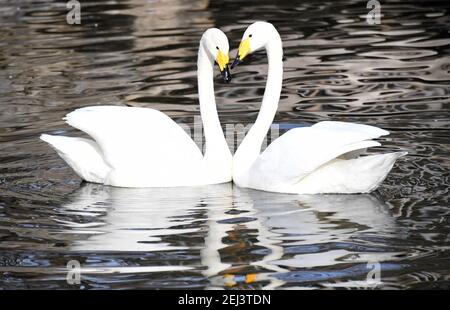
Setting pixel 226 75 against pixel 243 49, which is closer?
pixel 226 75

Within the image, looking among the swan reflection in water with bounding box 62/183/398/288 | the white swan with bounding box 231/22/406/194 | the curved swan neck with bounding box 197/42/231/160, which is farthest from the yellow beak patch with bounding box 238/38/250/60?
the swan reflection in water with bounding box 62/183/398/288

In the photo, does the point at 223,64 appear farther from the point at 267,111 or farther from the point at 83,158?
the point at 83,158

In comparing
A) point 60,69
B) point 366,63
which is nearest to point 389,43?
point 366,63

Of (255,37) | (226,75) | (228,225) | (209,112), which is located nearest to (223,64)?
(226,75)

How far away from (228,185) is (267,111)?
0.66 metres

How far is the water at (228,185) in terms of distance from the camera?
7.11 meters

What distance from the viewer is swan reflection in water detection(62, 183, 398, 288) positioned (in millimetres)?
7129

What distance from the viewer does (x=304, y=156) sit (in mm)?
8484

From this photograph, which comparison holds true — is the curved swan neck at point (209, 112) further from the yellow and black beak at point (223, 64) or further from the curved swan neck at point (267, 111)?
the yellow and black beak at point (223, 64)

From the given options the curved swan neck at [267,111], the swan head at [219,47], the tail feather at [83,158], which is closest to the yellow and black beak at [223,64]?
the swan head at [219,47]

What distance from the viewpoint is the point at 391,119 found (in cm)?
1116

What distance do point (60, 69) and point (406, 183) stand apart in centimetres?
659

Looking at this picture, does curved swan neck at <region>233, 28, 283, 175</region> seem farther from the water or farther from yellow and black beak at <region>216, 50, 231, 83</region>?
yellow and black beak at <region>216, 50, 231, 83</region>

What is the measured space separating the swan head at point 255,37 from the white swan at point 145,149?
157 mm
